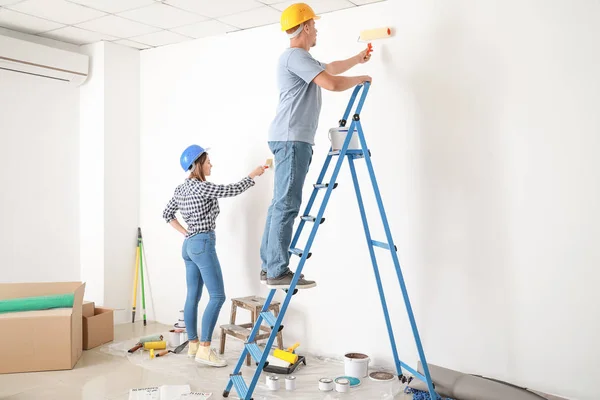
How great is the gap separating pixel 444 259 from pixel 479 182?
54cm

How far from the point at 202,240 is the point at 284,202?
1239 millimetres

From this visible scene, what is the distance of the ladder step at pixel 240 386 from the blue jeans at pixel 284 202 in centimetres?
67

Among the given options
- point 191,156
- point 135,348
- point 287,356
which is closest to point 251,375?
point 287,356

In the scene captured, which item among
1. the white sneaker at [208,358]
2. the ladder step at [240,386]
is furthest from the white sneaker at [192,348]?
the ladder step at [240,386]

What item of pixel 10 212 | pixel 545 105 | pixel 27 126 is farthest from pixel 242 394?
pixel 27 126

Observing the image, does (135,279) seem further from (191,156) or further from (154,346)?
(191,156)

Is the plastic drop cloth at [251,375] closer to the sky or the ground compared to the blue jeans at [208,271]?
closer to the ground

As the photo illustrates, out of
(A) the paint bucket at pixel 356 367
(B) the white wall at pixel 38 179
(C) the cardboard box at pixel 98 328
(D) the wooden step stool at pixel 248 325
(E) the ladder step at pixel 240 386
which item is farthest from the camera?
(B) the white wall at pixel 38 179

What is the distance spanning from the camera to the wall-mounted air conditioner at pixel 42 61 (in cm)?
467

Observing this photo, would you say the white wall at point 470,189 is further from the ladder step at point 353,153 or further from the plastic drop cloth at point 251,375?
the ladder step at point 353,153

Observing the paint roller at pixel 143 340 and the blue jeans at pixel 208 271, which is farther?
the paint roller at pixel 143 340

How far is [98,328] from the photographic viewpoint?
15.2 feet

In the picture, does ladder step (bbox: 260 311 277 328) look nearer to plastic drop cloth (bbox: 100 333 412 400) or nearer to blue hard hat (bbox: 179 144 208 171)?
plastic drop cloth (bbox: 100 333 412 400)

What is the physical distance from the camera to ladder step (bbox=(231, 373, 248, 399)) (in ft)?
10.6
